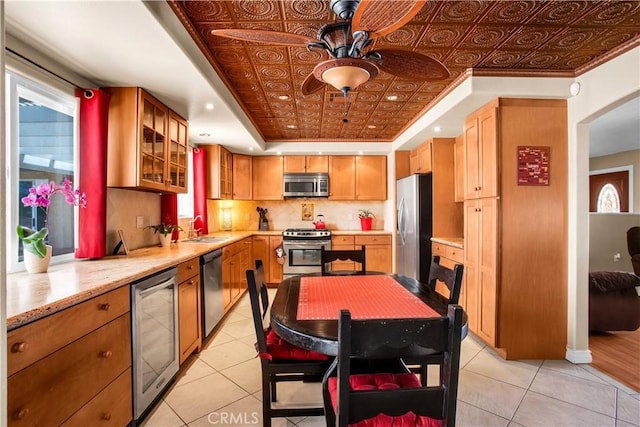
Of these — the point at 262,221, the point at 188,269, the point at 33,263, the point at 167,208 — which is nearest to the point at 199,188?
the point at 167,208

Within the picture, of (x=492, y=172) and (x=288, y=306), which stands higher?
(x=492, y=172)

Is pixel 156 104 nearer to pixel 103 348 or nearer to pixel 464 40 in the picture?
pixel 103 348

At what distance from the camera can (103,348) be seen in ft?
4.88

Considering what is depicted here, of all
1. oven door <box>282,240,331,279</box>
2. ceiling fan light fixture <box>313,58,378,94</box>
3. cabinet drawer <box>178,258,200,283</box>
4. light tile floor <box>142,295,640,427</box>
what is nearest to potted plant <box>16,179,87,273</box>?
cabinet drawer <box>178,258,200,283</box>

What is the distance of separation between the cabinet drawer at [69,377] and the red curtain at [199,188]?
264 cm

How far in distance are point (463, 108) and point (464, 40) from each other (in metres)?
0.88

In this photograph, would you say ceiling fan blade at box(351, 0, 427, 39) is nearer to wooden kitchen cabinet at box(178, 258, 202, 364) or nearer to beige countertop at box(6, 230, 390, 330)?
beige countertop at box(6, 230, 390, 330)

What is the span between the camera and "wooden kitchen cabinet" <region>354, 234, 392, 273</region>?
5.03 meters

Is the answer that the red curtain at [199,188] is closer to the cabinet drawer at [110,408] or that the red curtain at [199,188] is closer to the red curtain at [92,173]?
the red curtain at [92,173]

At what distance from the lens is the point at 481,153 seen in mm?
2809

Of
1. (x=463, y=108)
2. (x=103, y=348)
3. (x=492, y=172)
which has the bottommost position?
(x=103, y=348)

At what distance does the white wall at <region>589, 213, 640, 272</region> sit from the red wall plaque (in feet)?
13.0

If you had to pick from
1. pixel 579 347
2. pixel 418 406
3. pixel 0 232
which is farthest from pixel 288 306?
pixel 579 347

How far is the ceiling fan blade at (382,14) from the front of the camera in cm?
111
